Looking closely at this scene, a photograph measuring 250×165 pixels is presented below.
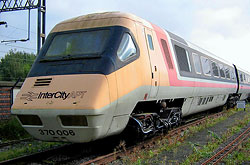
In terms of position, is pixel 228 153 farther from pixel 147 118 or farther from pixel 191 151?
pixel 147 118

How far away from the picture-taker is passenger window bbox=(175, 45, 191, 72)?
9009mm

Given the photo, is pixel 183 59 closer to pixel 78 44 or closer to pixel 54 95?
pixel 78 44

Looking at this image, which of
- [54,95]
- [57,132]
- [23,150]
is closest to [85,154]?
[57,132]

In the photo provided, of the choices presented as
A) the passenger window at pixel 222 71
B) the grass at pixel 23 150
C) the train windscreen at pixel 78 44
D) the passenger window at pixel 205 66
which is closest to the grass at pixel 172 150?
the train windscreen at pixel 78 44

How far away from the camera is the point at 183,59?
9391mm

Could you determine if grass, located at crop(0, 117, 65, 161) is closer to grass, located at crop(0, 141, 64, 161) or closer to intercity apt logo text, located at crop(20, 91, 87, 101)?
grass, located at crop(0, 141, 64, 161)

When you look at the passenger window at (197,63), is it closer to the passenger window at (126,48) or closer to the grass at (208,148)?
the grass at (208,148)

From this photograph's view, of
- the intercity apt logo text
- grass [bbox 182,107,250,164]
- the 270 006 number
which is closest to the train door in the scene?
grass [bbox 182,107,250,164]

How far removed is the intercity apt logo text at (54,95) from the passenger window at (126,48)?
1247mm

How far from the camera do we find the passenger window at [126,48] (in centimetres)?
607

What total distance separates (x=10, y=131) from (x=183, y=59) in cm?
613

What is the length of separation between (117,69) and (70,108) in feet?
4.12

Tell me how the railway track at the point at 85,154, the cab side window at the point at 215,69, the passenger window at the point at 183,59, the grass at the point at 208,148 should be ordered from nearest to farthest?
the railway track at the point at 85,154
the grass at the point at 208,148
the passenger window at the point at 183,59
the cab side window at the point at 215,69

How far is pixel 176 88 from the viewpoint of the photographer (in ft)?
27.2
